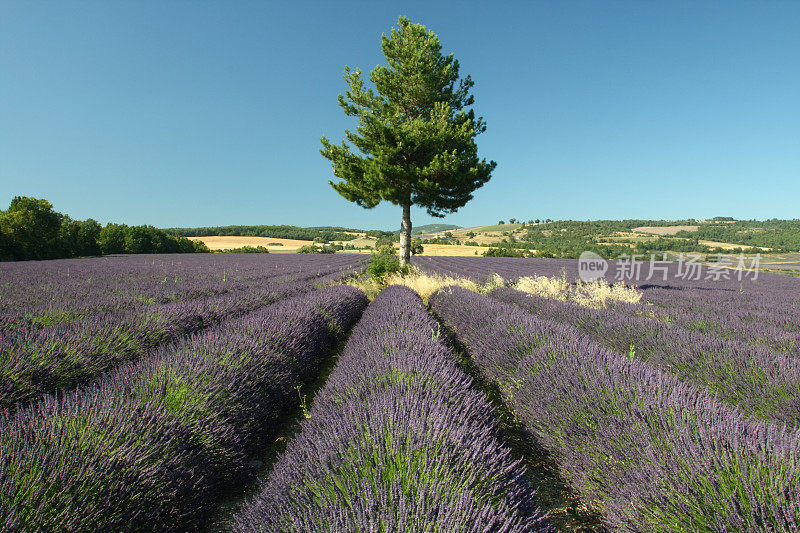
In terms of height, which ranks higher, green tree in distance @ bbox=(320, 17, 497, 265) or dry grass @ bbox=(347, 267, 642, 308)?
green tree in distance @ bbox=(320, 17, 497, 265)

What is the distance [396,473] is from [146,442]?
1538 millimetres

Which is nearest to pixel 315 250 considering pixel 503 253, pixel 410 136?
pixel 503 253

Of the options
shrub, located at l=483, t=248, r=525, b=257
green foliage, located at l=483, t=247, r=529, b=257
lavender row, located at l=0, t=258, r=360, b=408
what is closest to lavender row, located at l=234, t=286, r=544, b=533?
lavender row, located at l=0, t=258, r=360, b=408

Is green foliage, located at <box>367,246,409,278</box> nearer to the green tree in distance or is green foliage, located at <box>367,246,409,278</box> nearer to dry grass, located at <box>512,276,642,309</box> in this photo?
the green tree in distance

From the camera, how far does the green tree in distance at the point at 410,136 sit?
35.8 ft

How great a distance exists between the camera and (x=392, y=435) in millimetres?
1567

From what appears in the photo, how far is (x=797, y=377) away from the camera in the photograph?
2.81 m

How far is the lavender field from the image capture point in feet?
4.29

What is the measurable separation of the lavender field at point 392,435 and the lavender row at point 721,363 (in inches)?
0.8

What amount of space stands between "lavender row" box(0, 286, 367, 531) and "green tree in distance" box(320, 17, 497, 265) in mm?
8981

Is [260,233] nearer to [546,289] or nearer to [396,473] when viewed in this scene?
[546,289]

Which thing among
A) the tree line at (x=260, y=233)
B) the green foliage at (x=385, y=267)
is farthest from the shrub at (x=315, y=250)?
the green foliage at (x=385, y=267)

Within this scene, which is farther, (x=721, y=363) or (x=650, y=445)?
(x=721, y=363)

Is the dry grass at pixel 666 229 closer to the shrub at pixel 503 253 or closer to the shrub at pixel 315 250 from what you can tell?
the shrub at pixel 503 253
